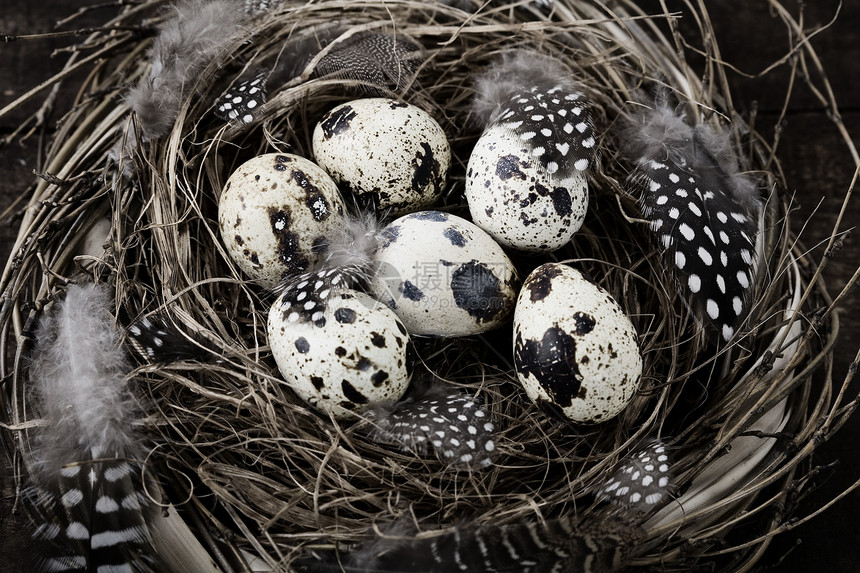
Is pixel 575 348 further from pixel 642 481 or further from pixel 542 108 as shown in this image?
pixel 542 108

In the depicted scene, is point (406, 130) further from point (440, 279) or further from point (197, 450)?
point (197, 450)

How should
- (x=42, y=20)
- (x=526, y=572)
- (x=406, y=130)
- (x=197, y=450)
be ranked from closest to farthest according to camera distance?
(x=526, y=572) → (x=197, y=450) → (x=406, y=130) → (x=42, y=20)

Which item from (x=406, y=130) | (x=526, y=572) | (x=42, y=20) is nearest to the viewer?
(x=526, y=572)

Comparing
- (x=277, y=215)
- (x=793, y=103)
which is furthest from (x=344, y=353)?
(x=793, y=103)

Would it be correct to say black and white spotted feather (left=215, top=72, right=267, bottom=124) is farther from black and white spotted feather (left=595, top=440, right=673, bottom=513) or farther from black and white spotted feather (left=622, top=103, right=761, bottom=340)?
black and white spotted feather (left=595, top=440, right=673, bottom=513)

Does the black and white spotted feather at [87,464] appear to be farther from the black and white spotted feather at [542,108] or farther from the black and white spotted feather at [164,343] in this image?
the black and white spotted feather at [542,108]

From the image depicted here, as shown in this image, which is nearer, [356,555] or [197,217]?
[356,555]

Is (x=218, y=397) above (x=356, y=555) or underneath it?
above

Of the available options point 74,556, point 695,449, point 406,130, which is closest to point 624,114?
point 406,130

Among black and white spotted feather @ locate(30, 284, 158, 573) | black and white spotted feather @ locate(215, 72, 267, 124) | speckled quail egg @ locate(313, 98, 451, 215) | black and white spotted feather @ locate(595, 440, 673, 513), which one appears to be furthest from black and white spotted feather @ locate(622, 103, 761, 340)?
black and white spotted feather @ locate(30, 284, 158, 573)
